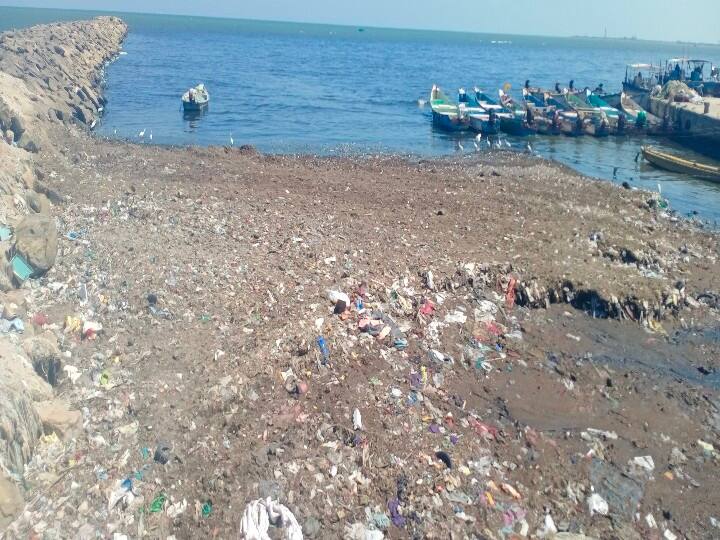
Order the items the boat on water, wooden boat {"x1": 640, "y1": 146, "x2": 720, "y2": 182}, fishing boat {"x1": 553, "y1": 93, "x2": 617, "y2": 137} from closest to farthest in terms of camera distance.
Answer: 1. wooden boat {"x1": 640, "y1": 146, "x2": 720, "y2": 182}
2. fishing boat {"x1": 553, "y1": 93, "x2": 617, "y2": 137}
3. the boat on water

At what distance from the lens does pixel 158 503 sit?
16.1ft

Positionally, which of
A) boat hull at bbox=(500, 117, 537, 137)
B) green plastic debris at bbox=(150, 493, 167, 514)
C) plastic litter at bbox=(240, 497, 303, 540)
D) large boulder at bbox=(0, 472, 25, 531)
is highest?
boat hull at bbox=(500, 117, 537, 137)

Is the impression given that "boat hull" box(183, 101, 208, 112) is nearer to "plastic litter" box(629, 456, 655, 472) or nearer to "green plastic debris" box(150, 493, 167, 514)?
"green plastic debris" box(150, 493, 167, 514)

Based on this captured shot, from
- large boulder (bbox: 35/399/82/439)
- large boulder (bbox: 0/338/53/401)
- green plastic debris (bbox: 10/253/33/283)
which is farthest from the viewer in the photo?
green plastic debris (bbox: 10/253/33/283)

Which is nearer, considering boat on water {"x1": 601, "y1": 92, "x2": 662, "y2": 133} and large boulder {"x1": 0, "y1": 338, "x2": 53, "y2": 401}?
large boulder {"x1": 0, "y1": 338, "x2": 53, "y2": 401}

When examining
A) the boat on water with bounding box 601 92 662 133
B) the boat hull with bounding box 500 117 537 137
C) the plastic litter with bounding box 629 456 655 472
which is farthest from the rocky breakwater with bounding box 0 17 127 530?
the boat on water with bounding box 601 92 662 133

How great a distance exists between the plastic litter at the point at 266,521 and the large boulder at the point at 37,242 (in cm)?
498

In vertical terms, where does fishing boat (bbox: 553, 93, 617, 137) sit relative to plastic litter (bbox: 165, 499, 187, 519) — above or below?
above

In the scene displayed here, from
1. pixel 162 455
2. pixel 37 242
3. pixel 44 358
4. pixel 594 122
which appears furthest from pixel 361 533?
pixel 594 122

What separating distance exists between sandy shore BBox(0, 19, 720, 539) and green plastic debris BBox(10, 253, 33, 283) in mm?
123

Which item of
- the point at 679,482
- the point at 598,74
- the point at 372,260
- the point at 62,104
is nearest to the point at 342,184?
the point at 372,260

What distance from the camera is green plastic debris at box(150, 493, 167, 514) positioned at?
484 cm

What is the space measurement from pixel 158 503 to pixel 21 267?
4.43 m

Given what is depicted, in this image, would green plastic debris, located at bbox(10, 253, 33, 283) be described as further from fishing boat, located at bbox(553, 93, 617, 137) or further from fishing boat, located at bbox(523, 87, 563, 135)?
fishing boat, located at bbox(553, 93, 617, 137)
